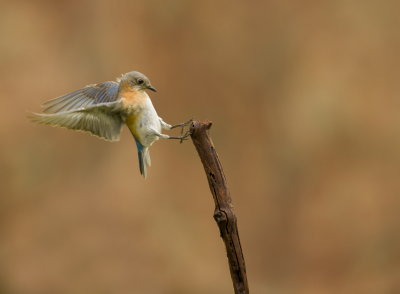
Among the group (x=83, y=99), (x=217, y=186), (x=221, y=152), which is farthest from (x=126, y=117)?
(x=221, y=152)

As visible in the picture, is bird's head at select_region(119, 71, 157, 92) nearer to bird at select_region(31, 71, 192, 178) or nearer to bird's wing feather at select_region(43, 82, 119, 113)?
bird at select_region(31, 71, 192, 178)

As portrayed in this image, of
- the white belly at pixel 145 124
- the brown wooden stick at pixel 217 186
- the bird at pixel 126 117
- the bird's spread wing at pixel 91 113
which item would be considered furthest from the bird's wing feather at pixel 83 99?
the brown wooden stick at pixel 217 186

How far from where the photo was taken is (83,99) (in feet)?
11.5

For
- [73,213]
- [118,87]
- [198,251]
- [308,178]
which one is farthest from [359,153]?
[118,87]

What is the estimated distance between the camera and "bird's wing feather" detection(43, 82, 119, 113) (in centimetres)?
347

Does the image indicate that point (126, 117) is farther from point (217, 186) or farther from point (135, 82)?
point (217, 186)

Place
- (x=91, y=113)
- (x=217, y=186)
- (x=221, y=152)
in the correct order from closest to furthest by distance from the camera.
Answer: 1. (x=217, y=186)
2. (x=91, y=113)
3. (x=221, y=152)

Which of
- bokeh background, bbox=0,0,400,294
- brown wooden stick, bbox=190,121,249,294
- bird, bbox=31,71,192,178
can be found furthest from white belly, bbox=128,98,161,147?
bokeh background, bbox=0,0,400,294

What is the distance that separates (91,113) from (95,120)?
48 millimetres

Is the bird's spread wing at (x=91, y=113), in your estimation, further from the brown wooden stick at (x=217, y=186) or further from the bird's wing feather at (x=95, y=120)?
the brown wooden stick at (x=217, y=186)

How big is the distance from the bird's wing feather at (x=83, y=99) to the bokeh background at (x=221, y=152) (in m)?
4.20

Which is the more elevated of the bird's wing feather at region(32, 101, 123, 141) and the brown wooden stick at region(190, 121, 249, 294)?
the bird's wing feather at region(32, 101, 123, 141)

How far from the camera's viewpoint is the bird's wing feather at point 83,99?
11.4ft

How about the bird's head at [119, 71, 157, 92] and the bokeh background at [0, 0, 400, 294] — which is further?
the bokeh background at [0, 0, 400, 294]
